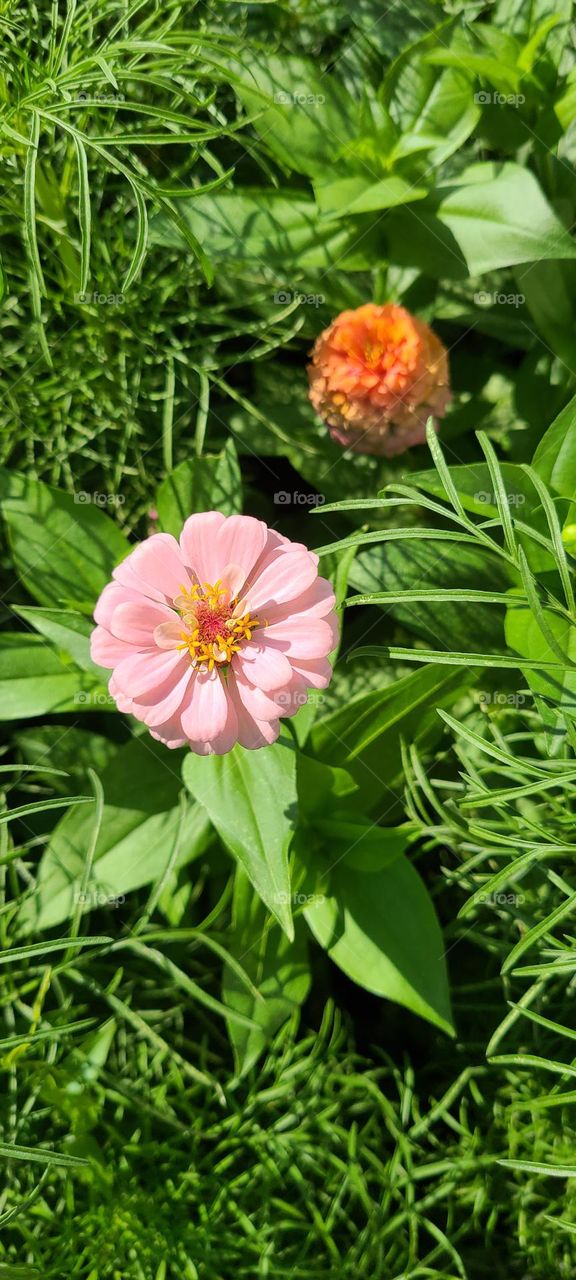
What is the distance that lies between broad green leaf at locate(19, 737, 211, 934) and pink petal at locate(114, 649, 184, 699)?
10.5 inches

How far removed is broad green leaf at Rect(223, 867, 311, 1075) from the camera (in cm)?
93

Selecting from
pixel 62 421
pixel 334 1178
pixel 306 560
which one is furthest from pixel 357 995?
pixel 62 421

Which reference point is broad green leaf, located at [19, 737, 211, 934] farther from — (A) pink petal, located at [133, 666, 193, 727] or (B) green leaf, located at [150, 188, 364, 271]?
(B) green leaf, located at [150, 188, 364, 271]

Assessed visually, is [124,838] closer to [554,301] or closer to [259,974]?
[259,974]

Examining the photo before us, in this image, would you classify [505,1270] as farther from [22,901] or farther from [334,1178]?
[22,901]

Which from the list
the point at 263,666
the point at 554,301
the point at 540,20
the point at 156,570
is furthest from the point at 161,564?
the point at 540,20

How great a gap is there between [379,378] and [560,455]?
0.19m

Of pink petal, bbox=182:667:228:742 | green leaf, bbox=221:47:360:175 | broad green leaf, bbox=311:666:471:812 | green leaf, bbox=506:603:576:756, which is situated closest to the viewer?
pink petal, bbox=182:667:228:742

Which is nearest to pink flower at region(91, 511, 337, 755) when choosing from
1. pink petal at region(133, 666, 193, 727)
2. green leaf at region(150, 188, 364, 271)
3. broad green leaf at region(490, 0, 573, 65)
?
pink petal at region(133, 666, 193, 727)

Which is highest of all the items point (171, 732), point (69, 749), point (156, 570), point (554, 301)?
point (554, 301)

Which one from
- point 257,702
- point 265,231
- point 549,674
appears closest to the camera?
point 257,702

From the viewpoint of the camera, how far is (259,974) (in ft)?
3.10

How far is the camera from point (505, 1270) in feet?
3.22

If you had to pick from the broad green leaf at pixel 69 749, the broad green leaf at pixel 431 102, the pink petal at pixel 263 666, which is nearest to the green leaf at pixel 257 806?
the pink petal at pixel 263 666
